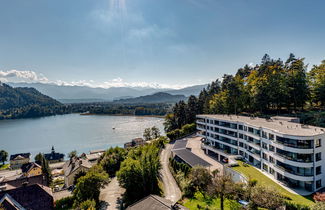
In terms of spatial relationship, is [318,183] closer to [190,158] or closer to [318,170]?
[318,170]

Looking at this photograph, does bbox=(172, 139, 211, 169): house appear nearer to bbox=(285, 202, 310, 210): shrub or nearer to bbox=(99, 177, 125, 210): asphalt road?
bbox=(285, 202, 310, 210): shrub

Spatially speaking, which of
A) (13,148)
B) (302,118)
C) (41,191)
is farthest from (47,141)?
(302,118)

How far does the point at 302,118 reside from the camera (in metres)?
37.8

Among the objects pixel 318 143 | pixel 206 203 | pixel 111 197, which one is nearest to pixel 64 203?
pixel 111 197

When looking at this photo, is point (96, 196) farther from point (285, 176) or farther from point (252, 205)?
point (285, 176)

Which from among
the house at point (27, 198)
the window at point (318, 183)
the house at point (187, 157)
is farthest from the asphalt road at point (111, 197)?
the window at point (318, 183)

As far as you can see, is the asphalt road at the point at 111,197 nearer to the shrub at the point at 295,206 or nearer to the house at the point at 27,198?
the house at the point at 27,198

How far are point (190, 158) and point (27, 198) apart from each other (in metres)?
27.1

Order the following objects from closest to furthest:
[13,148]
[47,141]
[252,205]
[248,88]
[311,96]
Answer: [252,205], [311,96], [248,88], [13,148], [47,141]

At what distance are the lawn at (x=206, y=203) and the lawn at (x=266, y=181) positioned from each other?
15.4 ft

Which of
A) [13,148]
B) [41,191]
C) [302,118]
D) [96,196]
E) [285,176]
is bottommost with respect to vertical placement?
[13,148]

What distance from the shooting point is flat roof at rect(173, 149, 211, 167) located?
32.5m

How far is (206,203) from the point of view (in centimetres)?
2341

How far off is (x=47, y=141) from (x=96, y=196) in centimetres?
8516
